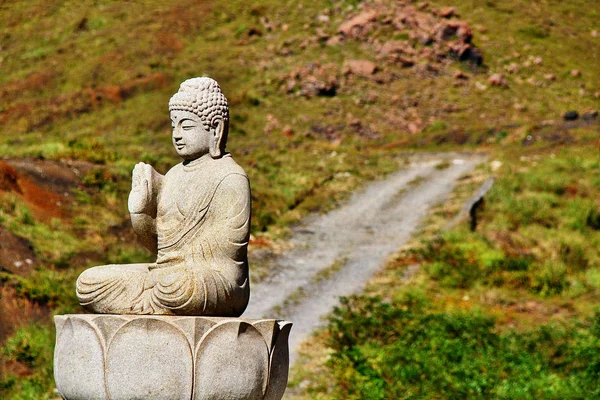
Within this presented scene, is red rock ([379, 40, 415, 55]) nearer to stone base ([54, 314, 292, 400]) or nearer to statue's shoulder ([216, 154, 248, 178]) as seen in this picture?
statue's shoulder ([216, 154, 248, 178])

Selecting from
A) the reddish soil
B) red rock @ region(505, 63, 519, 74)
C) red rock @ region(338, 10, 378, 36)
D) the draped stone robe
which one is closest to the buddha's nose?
the draped stone robe

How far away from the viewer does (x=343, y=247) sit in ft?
48.2

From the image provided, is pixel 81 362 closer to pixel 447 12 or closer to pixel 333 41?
pixel 333 41

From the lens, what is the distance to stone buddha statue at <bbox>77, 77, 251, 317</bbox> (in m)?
5.14

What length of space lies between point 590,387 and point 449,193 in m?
10.8

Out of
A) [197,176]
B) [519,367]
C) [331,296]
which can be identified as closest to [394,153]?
[331,296]

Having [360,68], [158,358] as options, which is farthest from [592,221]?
[360,68]

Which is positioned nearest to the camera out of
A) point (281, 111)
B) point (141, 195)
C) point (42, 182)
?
point (141, 195)

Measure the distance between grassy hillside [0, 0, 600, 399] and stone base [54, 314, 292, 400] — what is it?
376 cm

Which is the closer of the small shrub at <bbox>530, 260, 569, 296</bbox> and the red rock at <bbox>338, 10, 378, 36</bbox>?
the small shrub at <bbox>530, 260, 569, 296</bbox>

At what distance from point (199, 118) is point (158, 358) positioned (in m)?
1.56

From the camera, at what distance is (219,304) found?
5184mm

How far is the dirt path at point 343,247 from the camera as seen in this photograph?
11.3m

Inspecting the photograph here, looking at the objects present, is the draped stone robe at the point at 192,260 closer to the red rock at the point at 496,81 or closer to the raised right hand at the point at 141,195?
the raised right hand at the point at 141,195
